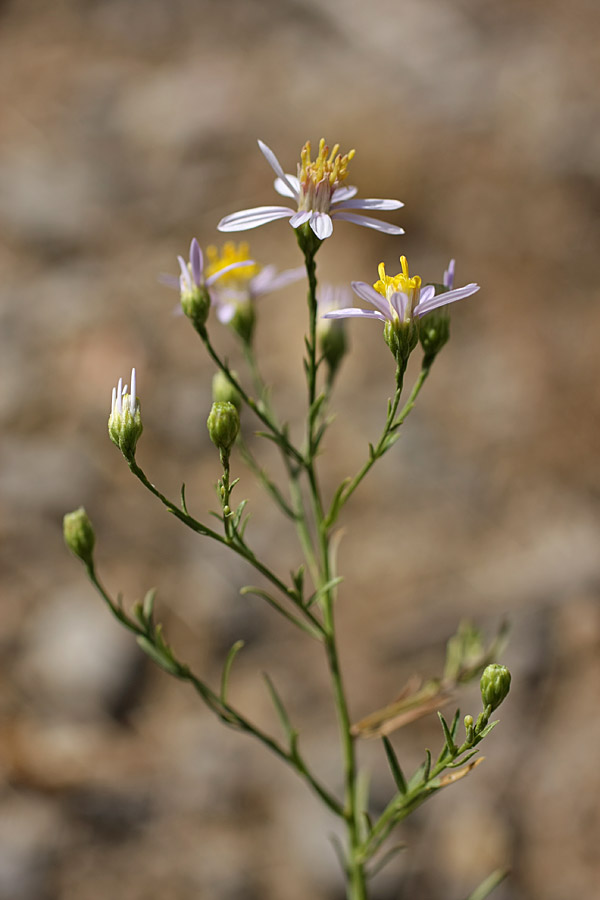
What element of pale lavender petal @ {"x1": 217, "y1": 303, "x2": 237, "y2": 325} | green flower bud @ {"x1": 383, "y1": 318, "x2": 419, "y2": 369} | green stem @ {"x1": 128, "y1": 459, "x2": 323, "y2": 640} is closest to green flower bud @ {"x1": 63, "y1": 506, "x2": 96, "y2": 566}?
green stem @ {"x1": 128, "y1": 459, "x2": 323, "y2": 640}

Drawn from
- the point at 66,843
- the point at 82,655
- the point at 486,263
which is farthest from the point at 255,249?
the point at 66,843

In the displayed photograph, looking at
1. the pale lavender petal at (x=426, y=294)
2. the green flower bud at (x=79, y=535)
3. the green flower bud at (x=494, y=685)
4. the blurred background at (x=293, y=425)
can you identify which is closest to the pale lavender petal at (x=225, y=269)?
→ the pale lavender petal at (x=426, y=294)

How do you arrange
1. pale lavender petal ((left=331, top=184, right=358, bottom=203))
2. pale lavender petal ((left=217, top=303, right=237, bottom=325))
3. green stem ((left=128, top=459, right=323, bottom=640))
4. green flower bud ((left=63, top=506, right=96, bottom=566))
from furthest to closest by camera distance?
pale lavender petal ((left=217, top=303, right=237, bottom=325)) → green flower bud ((left=63, top=506, right=96, bottom=566)) → pale lavender petal ((left=331, top=184, right=358, bottom=203)) → green stem ((left=128, top=459, right=323, bottom=640))

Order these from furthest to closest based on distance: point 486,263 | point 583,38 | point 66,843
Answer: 1. point 583,38
2. point 486,263
3. point 66,843

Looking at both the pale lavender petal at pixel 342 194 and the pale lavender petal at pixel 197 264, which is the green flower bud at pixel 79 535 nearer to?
the pale lavender petal at pixel 197 264

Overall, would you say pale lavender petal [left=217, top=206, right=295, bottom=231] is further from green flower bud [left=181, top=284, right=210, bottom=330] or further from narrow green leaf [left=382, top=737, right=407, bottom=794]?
narrow green leaf [left=382, top=737, right=407, bottom=794]

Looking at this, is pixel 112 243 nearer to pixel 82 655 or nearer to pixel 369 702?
pixel 82 655

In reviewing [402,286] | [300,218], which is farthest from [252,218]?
[402,286]
